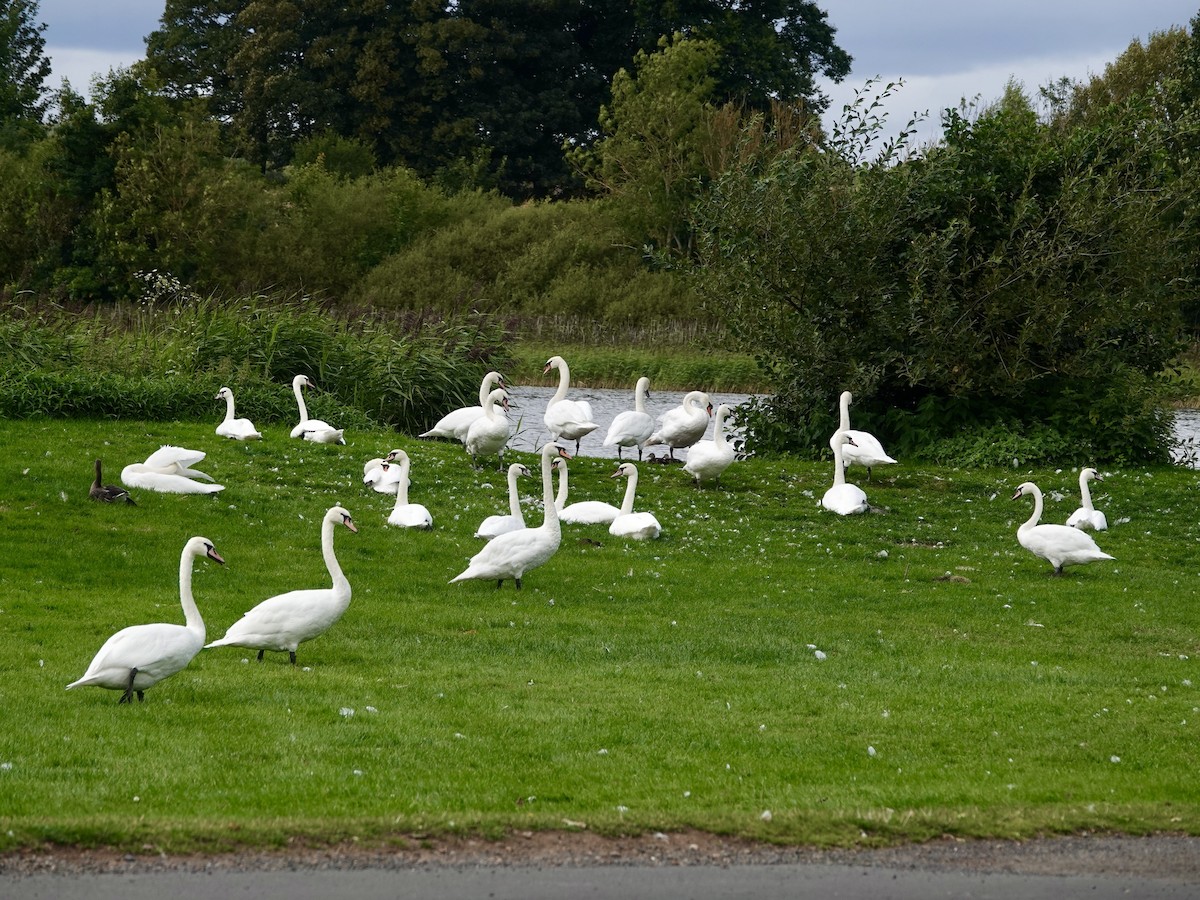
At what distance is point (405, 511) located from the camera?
18.7m

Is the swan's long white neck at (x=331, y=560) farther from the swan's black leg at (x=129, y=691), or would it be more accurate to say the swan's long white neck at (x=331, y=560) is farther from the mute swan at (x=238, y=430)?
the mute swan at (x=238, y=430)

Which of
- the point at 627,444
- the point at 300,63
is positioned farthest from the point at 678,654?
the point at 300,63

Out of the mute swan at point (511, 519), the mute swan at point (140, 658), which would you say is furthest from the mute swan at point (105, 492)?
the mute swan at point (140, 658)

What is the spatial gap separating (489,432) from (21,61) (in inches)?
3272

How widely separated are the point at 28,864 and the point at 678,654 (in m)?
6.55

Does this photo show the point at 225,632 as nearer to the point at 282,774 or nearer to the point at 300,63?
the point at 282,774

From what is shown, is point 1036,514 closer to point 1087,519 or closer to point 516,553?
point 1087,519

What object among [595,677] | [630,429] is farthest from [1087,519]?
[595,677]

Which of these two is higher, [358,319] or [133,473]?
[358,319]

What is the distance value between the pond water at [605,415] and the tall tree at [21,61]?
158 ft

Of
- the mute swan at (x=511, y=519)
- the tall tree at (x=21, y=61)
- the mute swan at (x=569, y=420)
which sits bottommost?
the mute swan at (x=511, y=519)

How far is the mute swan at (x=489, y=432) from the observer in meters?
22.8

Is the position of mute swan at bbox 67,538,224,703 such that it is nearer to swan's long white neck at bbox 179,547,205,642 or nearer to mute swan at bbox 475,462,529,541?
swan's long white neck at bbox 179,547,205,642

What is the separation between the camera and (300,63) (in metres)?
78.7
